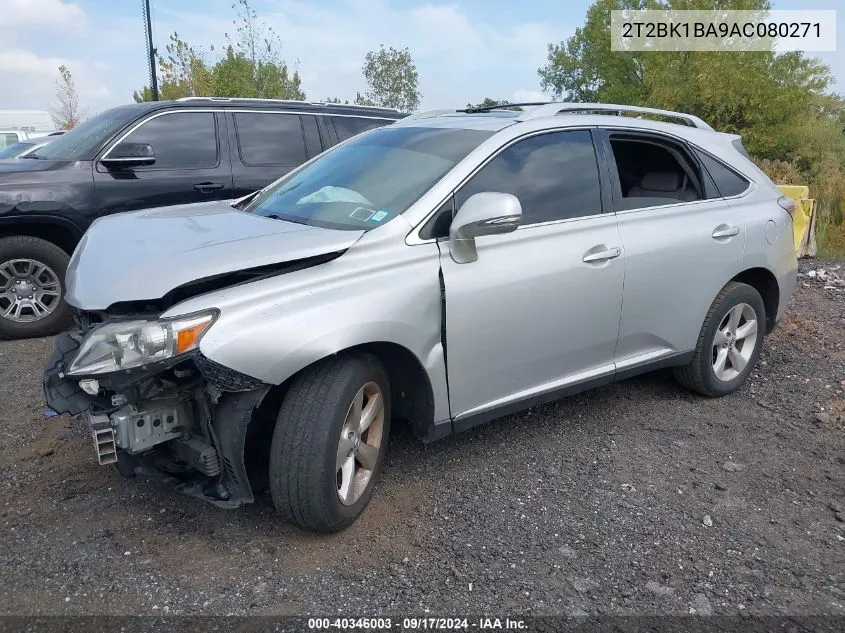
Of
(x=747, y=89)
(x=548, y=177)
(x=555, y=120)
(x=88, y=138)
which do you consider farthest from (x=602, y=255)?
(x=747, y=89)

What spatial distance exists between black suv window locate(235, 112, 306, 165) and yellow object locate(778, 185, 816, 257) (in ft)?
18.8

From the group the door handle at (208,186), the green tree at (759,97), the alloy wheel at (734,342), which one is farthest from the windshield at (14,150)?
the green tree at (759,97)

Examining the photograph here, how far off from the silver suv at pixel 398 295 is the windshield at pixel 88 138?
8.28ft

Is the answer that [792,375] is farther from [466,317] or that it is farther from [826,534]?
[466,317]

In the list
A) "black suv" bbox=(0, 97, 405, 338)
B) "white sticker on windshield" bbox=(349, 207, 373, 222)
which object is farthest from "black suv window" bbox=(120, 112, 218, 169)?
"white sticker on windshield" bbox=(349, 207, 373, 222)

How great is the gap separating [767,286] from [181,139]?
482cm

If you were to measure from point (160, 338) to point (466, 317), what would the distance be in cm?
129

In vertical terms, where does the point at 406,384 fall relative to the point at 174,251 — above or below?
below

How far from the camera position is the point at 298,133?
657 centimetres

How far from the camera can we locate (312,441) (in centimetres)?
264

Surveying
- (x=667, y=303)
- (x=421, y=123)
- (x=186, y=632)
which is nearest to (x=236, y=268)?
(x=186, y=632)

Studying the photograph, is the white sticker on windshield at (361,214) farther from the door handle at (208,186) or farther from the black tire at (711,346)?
the door handle at (208,186)

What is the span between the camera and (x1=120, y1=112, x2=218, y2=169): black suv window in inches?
234

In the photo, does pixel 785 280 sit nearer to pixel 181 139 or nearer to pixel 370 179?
pixel 370 179
